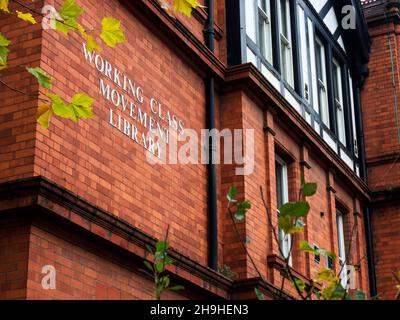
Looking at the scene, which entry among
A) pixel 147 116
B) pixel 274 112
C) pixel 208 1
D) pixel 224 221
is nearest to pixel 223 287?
pixel 224 221

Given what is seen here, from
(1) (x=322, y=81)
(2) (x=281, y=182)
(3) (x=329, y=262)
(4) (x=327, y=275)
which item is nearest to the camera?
(4) (x=327, y=275)

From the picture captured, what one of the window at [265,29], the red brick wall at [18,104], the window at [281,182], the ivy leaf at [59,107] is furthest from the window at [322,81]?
the ivy leaf at [59,107]

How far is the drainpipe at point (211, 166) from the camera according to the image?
13.8 metres

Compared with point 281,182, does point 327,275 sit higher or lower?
lower

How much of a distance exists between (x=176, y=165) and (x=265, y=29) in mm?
4698

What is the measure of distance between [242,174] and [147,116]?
2.17 m

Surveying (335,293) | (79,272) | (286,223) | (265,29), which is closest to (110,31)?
(286,223)

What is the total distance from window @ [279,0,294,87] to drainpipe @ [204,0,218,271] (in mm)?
2613

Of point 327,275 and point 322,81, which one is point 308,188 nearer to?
point 327,275

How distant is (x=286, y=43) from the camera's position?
707 inches

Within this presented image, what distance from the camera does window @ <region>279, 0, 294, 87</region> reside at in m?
17.7

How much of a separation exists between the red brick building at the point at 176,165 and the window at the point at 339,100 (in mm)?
274
